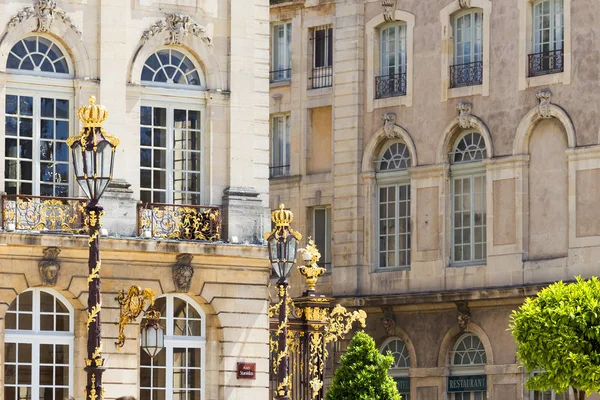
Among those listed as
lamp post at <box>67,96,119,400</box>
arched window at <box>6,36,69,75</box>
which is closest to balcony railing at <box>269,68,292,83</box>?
arched window at <box>6,36,69,75</box>

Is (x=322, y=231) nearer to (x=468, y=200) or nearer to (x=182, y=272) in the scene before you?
(x=468, y=200)

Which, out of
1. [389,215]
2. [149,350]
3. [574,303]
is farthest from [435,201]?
[149,350]

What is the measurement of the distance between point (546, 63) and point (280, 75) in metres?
8.24

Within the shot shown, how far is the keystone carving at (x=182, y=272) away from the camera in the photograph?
129ft

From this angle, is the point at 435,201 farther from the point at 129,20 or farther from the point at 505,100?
the point at 129,20

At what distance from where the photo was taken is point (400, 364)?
53.4m

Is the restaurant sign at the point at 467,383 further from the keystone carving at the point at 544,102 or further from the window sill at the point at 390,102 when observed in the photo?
the window sill at the point at 390,102

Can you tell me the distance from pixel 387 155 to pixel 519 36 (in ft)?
15.9

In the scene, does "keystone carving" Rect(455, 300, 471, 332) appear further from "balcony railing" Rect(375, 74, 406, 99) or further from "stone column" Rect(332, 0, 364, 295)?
"balcony railing" Rect(375, 74, 406, 99)

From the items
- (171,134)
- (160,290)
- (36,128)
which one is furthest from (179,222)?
(36,128)

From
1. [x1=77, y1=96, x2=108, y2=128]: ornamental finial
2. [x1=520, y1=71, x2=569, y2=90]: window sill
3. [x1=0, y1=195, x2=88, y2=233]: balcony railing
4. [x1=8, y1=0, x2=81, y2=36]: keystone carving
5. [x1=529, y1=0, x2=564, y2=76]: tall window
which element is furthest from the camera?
[x1=529, y1=0, x2=564, y2=76]: tall window

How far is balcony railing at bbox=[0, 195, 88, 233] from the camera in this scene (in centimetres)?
3781

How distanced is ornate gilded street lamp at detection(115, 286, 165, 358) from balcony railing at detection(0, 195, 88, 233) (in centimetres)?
140

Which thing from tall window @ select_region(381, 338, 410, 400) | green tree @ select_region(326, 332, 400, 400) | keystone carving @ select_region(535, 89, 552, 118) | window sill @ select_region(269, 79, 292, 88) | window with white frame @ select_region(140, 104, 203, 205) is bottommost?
green tree @ select_region(326, 332, 400, 400)
